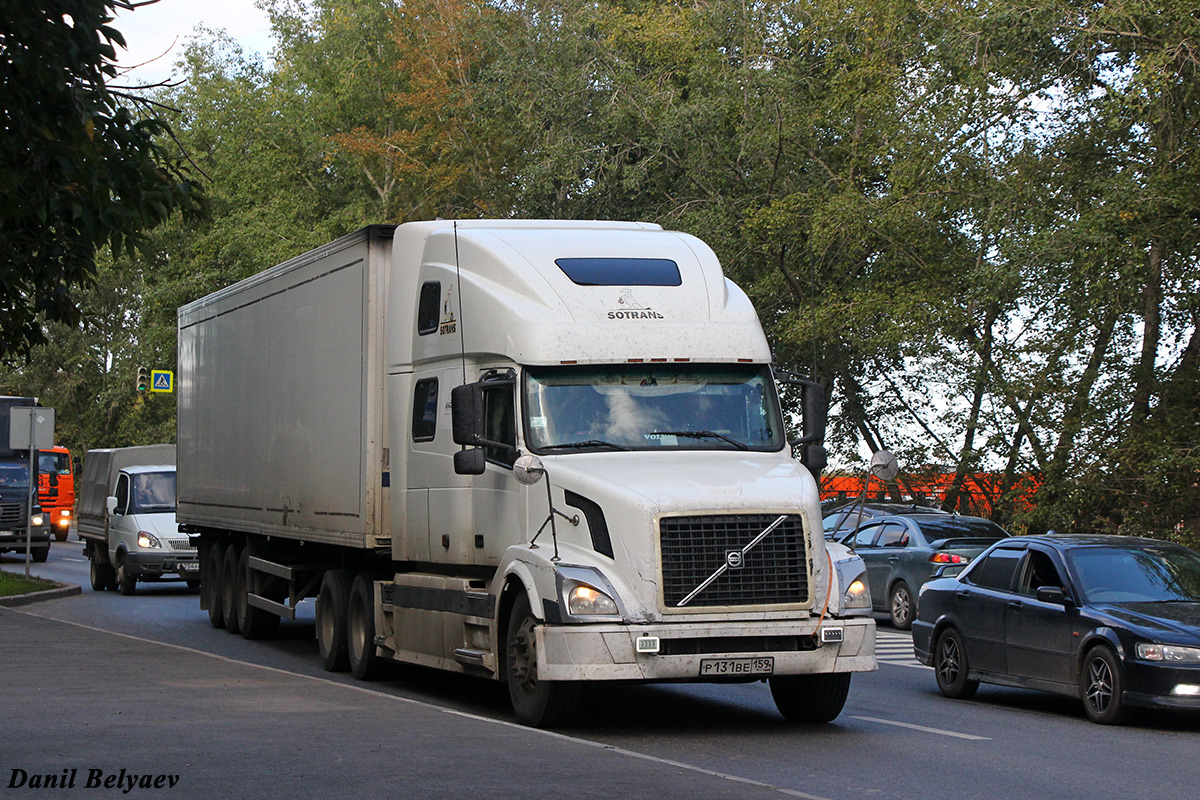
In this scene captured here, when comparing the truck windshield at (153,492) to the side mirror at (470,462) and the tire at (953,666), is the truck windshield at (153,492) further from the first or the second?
the side mirror at (470,462)

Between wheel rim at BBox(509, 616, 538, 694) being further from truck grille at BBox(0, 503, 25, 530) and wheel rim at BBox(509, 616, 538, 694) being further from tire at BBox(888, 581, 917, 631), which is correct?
truck grille at BBox(0, 503, 25, 530)

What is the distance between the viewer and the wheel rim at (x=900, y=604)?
2261 cm

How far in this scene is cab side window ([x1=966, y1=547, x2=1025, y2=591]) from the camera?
14.0 metres

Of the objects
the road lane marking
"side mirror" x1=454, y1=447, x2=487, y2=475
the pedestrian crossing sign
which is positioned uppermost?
the pedestrian crossing sign

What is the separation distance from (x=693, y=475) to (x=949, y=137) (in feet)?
54.9

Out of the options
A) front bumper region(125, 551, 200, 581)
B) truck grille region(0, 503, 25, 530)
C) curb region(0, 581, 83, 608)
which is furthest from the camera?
truck grille region(0, 503, 25, 530)

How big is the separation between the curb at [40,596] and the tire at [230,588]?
477 centimetres

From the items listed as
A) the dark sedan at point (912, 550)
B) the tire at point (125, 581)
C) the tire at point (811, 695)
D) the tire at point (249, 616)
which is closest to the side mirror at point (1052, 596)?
the tire at point (811, 695)

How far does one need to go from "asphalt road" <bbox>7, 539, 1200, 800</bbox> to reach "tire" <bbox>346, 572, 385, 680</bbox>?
0.17 m

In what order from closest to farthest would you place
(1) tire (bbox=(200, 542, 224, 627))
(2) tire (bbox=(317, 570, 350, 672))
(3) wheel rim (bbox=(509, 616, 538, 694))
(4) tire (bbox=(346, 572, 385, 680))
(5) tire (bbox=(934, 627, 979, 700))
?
1. (3) wheel rim (bbox=(509, 616, 538, 694))
2. (5) tire (bbox=(934, 627, 979, 700))
3. (4) tire (bbox=(346, 572, 385, 680))
4. (2) tire (bbox=(317, 570, 350, 672))
5. (1) tire (bbox=(200, 542, 224, 627))

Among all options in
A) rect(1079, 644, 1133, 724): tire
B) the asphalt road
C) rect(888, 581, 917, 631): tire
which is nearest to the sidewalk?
the asphalt road

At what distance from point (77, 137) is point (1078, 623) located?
8284 millimetres

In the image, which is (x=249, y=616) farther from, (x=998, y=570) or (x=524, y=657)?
(x=998, y=570)

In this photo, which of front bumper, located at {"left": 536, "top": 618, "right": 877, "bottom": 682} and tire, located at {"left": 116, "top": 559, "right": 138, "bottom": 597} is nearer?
front bumper, located at {"left": 536, "top": 618, "right": 877, "bottom": 682}
